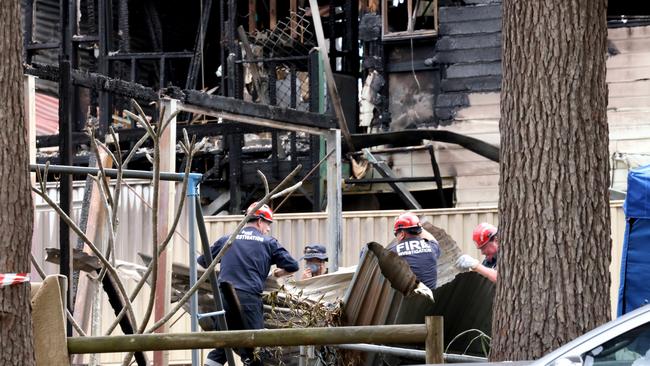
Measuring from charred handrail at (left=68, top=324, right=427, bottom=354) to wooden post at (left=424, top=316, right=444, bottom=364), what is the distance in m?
0.03

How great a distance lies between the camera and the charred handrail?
634cm

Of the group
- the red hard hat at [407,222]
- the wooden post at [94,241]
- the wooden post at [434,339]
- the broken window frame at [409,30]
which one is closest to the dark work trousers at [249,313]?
the wooden post at [94,241]

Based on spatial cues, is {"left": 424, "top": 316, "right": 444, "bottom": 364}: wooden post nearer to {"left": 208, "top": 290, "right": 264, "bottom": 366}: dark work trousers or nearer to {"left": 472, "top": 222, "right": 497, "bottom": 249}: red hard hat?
{"left": 472, "top": 222, "right": 497, "bottom": 249}: red hard hat

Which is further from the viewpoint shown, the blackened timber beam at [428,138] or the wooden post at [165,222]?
the blackened timber beam at [428,138]

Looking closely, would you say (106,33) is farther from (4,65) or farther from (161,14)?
(4,65)

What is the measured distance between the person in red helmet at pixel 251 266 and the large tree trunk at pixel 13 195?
4.65 metres

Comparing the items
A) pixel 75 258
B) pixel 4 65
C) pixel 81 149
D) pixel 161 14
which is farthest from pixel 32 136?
pixel 161 14

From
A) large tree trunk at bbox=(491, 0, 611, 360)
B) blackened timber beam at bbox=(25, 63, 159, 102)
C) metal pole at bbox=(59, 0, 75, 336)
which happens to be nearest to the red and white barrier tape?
metal pole at bbox=(59, 0, 75, 336)

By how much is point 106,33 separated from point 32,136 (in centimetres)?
987

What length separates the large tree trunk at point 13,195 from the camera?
230 inches

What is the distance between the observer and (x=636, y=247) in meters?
8.73

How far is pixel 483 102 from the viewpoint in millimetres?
18156

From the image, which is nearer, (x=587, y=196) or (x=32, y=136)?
(x=587, y=196)

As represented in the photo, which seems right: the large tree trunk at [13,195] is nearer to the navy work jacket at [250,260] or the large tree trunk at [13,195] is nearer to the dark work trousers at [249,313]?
the dark work trousers at [249,313]
